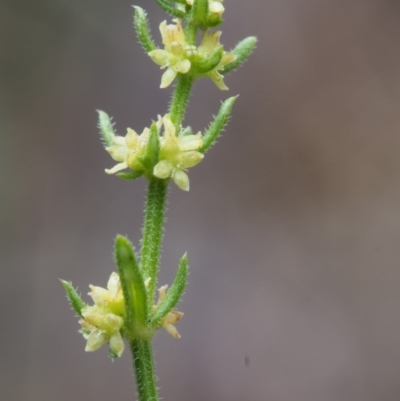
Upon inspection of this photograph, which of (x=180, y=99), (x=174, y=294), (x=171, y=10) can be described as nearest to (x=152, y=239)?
(x=174, y=294)

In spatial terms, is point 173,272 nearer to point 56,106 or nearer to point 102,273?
point 102,273

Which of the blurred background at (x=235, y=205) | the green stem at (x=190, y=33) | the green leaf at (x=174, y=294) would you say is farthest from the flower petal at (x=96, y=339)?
the blurred background at (x=235, y=205)

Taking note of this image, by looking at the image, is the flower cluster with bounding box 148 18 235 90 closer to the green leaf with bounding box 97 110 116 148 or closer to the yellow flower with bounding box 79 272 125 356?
the green leaf with bounding box 97 110 116 148

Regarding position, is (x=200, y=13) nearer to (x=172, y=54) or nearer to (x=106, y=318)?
(x=172, y=54)

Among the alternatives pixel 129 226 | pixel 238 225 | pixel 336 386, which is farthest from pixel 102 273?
pixel 336 386

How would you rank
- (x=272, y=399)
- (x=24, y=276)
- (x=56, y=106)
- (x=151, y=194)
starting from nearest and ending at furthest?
(x=151, y=194) < (x=272, y=399) < (x=24, y=276) < (x=56, y=106)

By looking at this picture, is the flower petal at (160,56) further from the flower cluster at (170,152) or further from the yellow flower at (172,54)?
the flower cluster at (170,152)
